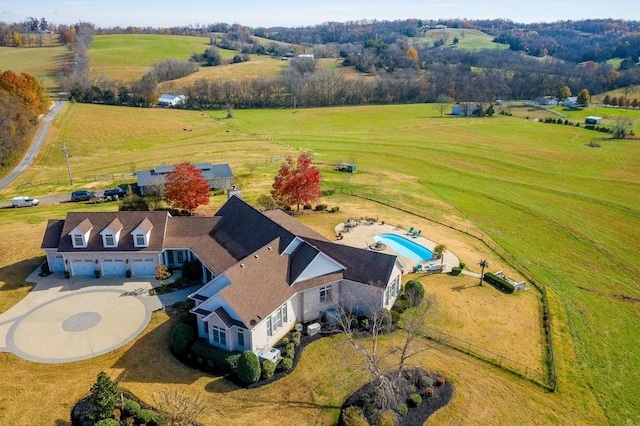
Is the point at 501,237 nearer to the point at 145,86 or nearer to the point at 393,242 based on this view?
the point at 393,242

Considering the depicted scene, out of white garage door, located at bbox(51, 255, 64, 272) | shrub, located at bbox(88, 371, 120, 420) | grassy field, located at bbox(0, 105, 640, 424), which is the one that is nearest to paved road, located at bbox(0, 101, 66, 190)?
grassy field, located at bbox(0, 105, 640, 424)

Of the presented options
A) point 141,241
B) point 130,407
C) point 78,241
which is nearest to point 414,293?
point 130,407

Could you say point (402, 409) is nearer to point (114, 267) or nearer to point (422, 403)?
point (422, 403)

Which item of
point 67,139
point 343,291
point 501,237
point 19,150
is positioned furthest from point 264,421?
point 67,139

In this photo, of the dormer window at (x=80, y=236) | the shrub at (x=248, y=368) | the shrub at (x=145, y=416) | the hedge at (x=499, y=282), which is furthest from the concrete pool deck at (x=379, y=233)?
the shrub at (x=145, y=416)

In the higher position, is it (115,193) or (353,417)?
(353,417)

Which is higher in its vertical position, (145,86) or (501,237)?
(145,86)

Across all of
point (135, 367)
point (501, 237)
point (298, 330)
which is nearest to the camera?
point (135, 367)
